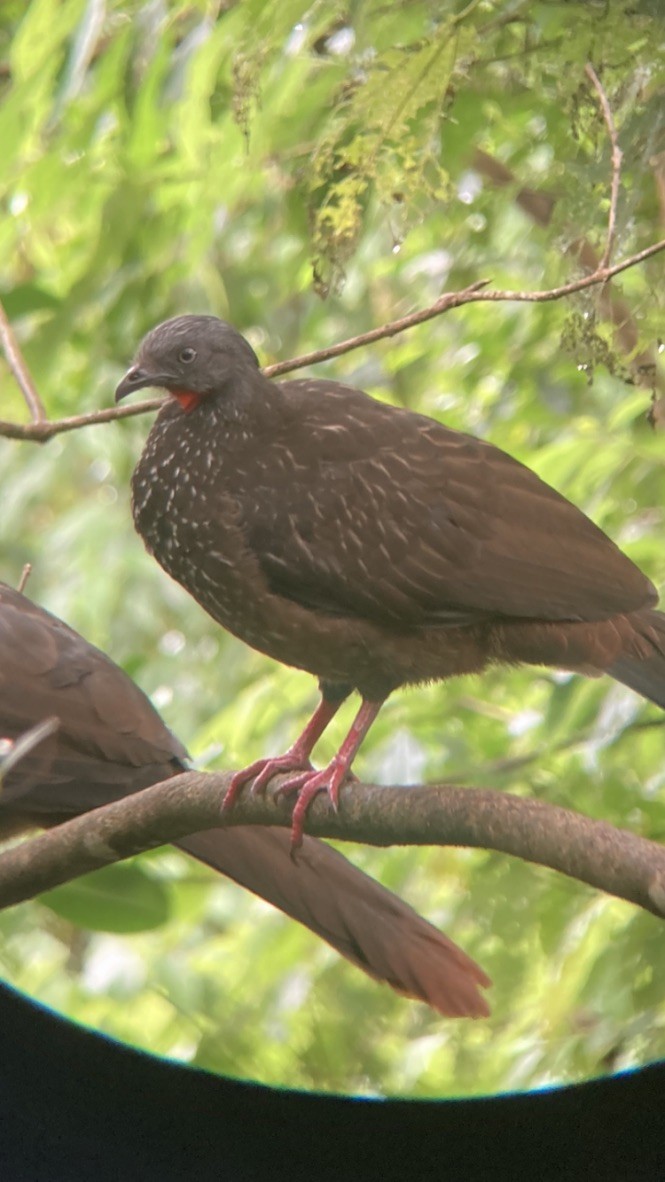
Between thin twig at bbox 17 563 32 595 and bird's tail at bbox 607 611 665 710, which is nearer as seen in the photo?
bird's tail at bbox 607 611 665 710

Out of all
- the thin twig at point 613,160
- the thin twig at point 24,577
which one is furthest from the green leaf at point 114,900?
the thin twig at point 613,160

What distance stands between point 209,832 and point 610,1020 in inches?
12.8

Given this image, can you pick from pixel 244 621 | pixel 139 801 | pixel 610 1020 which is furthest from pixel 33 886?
pixel 610 1020

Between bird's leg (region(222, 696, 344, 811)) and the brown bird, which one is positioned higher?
the brown bird

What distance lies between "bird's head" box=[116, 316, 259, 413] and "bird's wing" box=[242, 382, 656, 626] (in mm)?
73

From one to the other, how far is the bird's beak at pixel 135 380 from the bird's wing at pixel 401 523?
0.37 feet

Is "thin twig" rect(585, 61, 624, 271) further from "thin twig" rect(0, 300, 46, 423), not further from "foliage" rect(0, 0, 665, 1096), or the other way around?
"thin twig" rect(0, 300, 46, 423)

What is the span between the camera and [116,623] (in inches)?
38.0

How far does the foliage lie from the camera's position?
89cm

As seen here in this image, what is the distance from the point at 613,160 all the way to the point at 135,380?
0.36 meters

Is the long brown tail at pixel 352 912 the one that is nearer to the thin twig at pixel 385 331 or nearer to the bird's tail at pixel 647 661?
the bird's tail at pixel 647 661

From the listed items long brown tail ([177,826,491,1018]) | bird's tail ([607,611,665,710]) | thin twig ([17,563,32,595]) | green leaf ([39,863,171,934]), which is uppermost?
thin twig ([17,563,32,595])

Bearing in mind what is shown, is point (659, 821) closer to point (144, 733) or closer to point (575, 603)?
point (575, 603)

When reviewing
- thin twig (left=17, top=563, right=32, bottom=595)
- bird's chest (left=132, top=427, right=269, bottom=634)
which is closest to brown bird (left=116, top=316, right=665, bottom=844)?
bird's chest (left=132, top=427, right=269, bottom=634)
